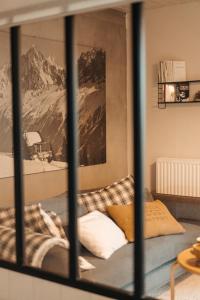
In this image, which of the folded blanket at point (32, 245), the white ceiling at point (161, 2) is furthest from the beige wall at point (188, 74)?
the folded blanket at point (32, 245)

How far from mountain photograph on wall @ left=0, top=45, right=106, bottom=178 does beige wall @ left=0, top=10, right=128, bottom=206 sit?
0.13 meters

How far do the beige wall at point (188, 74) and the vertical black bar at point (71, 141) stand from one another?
3.44 meters

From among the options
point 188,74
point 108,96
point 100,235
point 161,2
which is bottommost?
point 100,235

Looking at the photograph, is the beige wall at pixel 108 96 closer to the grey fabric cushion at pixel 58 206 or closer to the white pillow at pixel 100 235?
the grey fabric cushion at pixel 58 206

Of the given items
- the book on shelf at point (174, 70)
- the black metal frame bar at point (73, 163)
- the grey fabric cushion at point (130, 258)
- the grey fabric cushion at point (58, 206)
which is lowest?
the grey fabric cushion at point (130, 258)

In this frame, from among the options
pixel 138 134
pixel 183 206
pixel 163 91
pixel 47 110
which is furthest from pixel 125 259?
pixel 163 91

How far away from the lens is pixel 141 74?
50.5 inches

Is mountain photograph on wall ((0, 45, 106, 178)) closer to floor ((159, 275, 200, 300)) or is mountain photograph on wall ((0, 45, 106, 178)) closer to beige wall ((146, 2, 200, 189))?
beige wall ((146, 2, 200, 189))

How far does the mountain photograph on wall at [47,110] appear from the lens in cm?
369

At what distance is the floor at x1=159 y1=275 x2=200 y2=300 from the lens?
11.2 feet

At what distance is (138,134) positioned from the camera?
4.24ft

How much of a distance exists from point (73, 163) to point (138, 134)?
0.85 ft

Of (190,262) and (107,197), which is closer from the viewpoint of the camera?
(190,262)

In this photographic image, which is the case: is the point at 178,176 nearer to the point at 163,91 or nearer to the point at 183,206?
the point at 183,206
